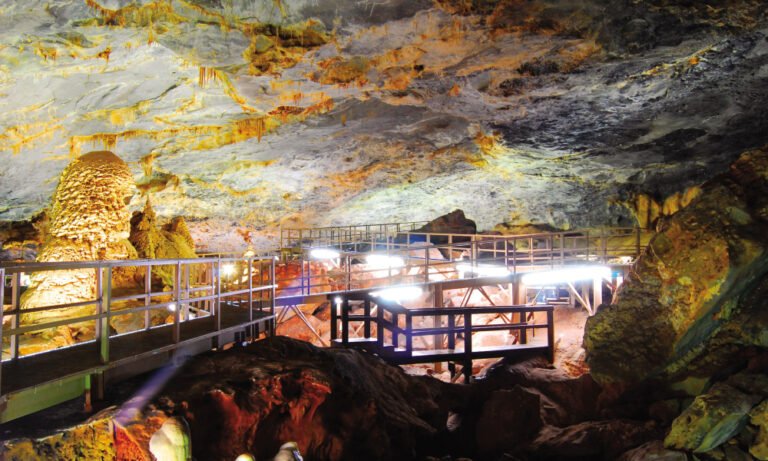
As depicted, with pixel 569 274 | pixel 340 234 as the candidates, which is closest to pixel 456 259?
pixel 569 274

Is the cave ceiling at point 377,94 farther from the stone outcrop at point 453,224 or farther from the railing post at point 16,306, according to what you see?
the stone outcrop at point 453,224

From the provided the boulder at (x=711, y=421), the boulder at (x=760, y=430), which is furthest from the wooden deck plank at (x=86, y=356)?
the boulder at (x=760, y=430)

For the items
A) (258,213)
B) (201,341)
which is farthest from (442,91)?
(258,213)

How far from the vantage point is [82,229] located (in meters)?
9.48

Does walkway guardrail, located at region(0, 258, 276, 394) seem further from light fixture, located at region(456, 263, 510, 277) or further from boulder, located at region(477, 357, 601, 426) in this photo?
light fixture, located at region(456, 263, 510, 277)

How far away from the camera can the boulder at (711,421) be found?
6.79m

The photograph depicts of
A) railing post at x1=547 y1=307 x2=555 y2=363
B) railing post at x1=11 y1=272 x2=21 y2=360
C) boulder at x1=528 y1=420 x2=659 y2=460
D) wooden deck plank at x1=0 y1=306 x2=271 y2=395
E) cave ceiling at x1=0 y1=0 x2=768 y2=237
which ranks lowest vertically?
boulder at x1=528 y1=420 x2=659 y2=460

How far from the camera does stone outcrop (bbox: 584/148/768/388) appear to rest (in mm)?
7734

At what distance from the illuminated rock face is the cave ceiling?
1442 millimetres

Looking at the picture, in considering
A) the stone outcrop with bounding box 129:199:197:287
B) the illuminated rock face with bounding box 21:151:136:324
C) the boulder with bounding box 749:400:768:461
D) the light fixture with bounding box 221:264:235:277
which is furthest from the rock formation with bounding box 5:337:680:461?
the light fixture with bounding box 221:264:235:277

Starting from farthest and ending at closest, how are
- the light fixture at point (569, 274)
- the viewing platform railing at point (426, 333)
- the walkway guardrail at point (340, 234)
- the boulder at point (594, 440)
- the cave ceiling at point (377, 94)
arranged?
the walkway guardrail at point (340, 234) → the light fixture at point (569, 274) → the viewing platform railing at point (426, 333) → the boulder at point (594, 440) → the cave ceiling at point (377, 94)

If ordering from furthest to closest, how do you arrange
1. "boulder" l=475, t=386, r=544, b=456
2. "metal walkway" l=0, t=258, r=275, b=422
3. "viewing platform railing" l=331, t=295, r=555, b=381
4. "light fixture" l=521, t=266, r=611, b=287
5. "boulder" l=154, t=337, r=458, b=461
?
1. "light fixture" l=521, t=266, r=611, b=287
2. "viewing platform railing" l=331, t=295, r=555, b=381
3. "boulder" l=475, t=386, r=544, b=456
4. "boulder" l=154, t=337, r=458, b=461
5. "metal walkway" l=0, t=258, r=275, b=422

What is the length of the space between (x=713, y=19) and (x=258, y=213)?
52.9 feet

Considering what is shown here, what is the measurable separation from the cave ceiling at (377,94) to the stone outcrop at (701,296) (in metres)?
2.45
